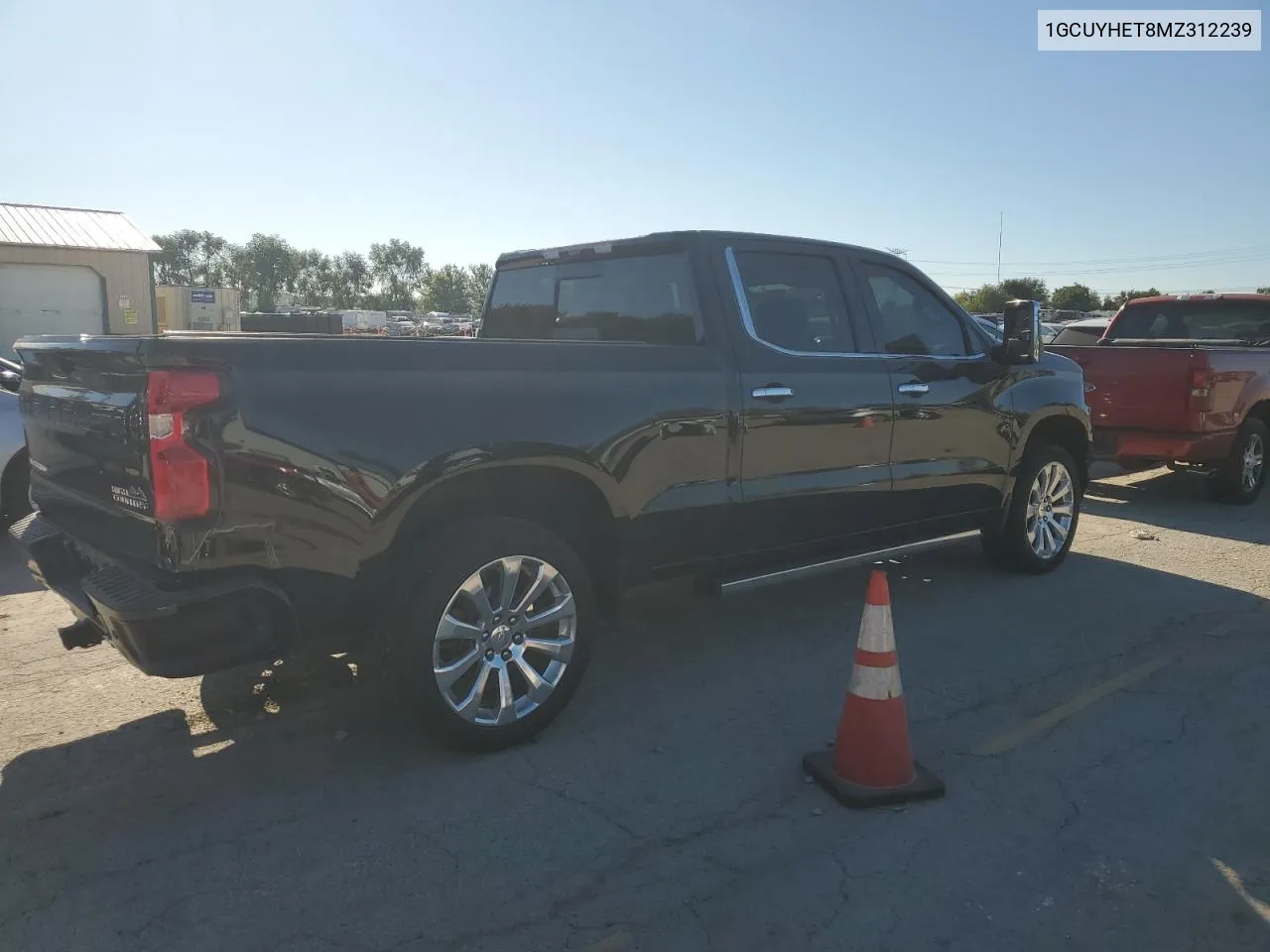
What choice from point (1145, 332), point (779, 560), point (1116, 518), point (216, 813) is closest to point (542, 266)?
point (779, 560)

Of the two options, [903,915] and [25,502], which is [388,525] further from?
[25,502]

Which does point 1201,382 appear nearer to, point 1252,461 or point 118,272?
point 1252,461

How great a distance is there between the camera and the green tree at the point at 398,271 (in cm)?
12338

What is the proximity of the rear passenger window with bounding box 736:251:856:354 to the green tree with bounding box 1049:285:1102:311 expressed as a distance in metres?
61.9

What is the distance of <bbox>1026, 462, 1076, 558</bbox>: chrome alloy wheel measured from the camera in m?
6.27

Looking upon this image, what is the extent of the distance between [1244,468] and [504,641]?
8.36m

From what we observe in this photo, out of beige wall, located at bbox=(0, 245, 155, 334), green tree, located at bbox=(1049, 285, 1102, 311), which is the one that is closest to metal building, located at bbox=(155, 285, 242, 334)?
beige wall, located at bbox=(0, 245, 155, 334)

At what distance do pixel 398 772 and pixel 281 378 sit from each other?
1.49 m

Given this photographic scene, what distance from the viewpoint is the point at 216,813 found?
3.21 meters

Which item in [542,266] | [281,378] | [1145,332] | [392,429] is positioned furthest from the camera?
[1145,332]

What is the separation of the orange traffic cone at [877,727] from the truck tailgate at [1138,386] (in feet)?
19.3

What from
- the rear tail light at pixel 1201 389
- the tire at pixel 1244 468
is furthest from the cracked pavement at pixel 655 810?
the tire at pixel 1244 468

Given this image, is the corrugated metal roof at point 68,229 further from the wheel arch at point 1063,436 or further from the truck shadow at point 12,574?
the wheel arch at point 1063,436

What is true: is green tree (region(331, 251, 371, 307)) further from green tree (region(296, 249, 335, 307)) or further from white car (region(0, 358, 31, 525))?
white car (region(0, 358, 31, 525))
